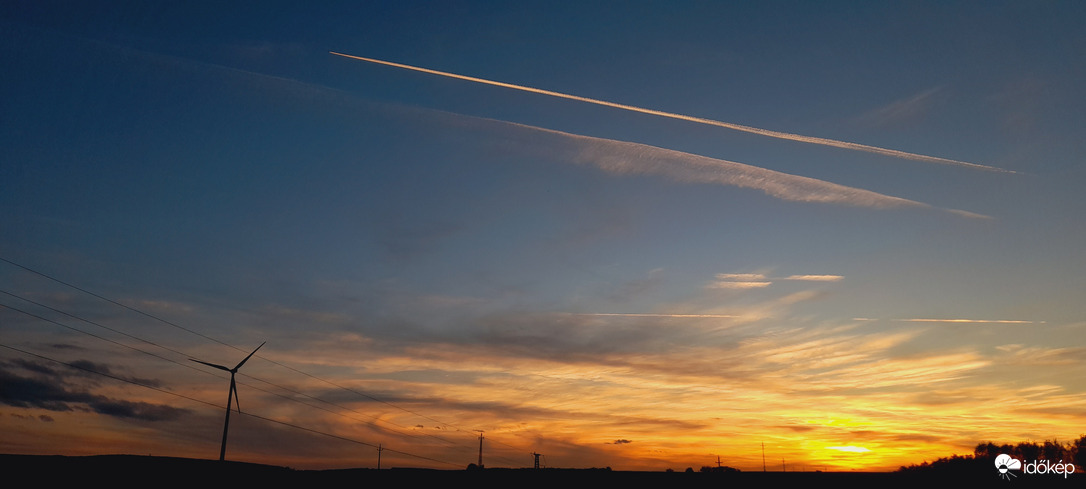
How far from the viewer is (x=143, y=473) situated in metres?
68.6

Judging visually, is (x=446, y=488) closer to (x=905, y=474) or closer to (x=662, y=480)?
(x=662, y=480)

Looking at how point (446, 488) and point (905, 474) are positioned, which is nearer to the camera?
point (446, 488)

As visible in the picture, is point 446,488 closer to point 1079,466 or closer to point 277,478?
point 277,478

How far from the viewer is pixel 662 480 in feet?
264

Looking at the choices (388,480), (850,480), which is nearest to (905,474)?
(850,480)

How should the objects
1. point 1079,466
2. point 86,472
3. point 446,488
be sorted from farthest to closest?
point 1079,466, point 446,488, point 86,472

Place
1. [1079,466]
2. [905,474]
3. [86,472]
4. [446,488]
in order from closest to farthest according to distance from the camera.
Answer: [86,472] → [446,488] → [905,474] → [1079,466]

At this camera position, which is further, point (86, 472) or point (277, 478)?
point (277, 478)

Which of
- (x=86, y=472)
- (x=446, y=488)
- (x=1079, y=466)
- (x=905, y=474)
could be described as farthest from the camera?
(x=1079, y=466)

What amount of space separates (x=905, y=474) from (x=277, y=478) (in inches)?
2926

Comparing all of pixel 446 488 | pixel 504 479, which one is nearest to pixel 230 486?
pixel 446 488

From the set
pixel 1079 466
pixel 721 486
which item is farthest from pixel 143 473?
pixel 1079 466

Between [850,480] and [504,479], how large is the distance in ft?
140

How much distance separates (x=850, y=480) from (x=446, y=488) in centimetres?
4944
